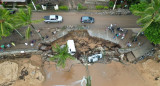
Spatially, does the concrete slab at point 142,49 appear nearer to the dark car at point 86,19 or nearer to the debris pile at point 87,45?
the debris pile at point 87,45

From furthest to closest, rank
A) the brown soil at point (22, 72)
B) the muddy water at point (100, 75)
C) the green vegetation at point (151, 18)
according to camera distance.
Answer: the muddy water at point (100, 75) < the brown soil at point (22, 72) < the green vegetation at point (151, 18)

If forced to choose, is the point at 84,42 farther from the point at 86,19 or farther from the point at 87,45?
the point at 86,19

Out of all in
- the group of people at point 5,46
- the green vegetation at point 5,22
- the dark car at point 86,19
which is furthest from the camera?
the dark car at point 86,19

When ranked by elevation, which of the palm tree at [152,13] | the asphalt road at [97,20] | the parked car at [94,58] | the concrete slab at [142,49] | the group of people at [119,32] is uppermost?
the palm tree at [152,13]

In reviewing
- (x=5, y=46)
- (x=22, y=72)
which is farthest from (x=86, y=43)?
(x=5, y=46)

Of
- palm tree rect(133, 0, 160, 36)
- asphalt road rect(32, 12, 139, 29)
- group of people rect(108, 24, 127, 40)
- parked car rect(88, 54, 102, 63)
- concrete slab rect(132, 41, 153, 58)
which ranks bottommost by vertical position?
parked car rect(88, 54, 102, 63)

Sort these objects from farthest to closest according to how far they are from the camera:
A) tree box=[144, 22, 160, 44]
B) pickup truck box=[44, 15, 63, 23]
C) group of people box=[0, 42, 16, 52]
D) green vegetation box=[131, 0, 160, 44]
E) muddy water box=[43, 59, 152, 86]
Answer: pickup truck box=[44, 15, 63, 23] < group of people box=[0, 42, 16, 52] < muddy water box=[43, 59, 152, 86] < tree box=[144, 22, 160, 44] < green vegetation box=[131, 0, 160, 44]

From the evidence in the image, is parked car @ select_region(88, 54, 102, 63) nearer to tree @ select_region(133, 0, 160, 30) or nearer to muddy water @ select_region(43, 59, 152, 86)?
muddy water @ select_region(43, 59, 152, 86)

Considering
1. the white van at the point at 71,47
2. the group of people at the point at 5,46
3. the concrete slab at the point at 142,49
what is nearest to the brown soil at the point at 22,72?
the group of people at the point at 5,46

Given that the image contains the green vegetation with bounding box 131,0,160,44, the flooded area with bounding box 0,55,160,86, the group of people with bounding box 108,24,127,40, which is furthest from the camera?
the group of people with bounding box 108,24,127,40

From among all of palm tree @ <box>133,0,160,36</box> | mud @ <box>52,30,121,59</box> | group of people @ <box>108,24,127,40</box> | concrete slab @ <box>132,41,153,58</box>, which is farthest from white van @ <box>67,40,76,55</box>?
palm tree @ <box>133,0,160,36</box>
